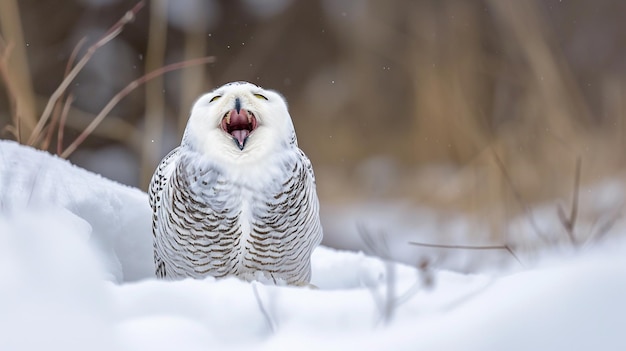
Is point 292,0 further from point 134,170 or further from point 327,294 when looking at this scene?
point 327,294

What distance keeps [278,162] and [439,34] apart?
4.14 m

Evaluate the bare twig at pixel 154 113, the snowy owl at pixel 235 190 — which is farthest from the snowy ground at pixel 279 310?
the bare twig at pixel 154 113

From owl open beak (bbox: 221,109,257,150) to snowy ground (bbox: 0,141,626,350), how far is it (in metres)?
0.47

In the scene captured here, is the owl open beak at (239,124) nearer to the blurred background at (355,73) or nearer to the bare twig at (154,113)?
the bare twig at (154,113)

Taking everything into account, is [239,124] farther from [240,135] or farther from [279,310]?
[279,310]

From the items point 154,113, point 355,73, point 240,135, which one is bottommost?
point 154,113

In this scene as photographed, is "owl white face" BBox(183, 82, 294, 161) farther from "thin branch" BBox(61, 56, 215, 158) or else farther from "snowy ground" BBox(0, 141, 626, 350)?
"snowy ground" BBox(0, 141, 626, 350)

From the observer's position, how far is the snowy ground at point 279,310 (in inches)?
32.9

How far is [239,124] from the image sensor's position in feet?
5.19

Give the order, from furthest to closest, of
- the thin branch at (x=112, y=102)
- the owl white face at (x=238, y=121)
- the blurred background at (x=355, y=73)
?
the blurred background at (x=355, y=73)
the thin branch at (x=112, y=102)
the owl white face at (x=238, y=121)

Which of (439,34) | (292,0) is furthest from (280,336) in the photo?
(292,0)

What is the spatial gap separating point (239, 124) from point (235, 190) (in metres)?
0.13

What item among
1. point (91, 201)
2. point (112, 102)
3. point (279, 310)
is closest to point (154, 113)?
point (112, 102)

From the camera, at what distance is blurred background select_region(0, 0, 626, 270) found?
15.9ft
